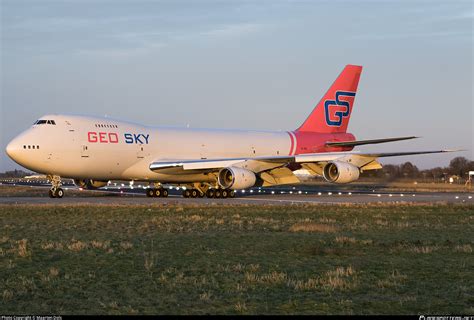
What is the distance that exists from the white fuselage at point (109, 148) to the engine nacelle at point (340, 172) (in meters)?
6.91

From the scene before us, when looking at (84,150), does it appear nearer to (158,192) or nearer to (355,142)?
(158,192)

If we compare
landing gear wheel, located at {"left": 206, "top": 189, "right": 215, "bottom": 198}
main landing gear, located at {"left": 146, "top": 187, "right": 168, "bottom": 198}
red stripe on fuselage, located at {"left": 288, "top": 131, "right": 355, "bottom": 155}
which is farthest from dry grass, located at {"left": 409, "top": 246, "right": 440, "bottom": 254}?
red stripe on fuselage, located at {"left": 288, "top": 131, "right": 355, "bottom": 155}

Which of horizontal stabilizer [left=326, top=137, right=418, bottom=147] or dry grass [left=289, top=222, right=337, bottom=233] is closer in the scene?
dry grass [left=289, top=222, right=337, bottom=233]

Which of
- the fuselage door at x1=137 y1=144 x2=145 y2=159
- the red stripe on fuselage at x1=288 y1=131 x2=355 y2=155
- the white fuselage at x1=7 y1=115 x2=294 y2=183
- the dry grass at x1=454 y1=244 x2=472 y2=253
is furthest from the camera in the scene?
the red stripe on fuselage at x1=288 y1=131 x2=355 y2=155

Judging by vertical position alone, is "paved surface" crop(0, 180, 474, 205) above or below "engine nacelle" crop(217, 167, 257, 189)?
below

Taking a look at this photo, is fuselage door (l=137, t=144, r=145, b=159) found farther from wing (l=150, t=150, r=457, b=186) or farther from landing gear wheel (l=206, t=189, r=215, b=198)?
landing gear wheel (l=206, t=189, r=215, b=198)

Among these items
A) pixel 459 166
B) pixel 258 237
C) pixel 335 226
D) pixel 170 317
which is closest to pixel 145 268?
pixel 170 317

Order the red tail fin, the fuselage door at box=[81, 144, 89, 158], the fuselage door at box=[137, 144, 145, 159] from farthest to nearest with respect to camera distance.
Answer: the red tail fin, the fuselage door at box=[137, 144, 145, 159], the fuselage door at box=[81, 144, 89, 158]

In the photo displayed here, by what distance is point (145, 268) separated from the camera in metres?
13.4

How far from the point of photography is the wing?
130 feet

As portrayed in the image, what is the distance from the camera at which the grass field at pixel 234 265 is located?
10164 millimetres

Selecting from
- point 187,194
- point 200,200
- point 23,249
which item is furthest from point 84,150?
point 23,249

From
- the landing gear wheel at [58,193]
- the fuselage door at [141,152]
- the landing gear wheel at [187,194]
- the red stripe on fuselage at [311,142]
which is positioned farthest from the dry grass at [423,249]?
the red stripe on fuselage at [311,142]

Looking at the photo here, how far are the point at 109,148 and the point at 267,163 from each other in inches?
348
